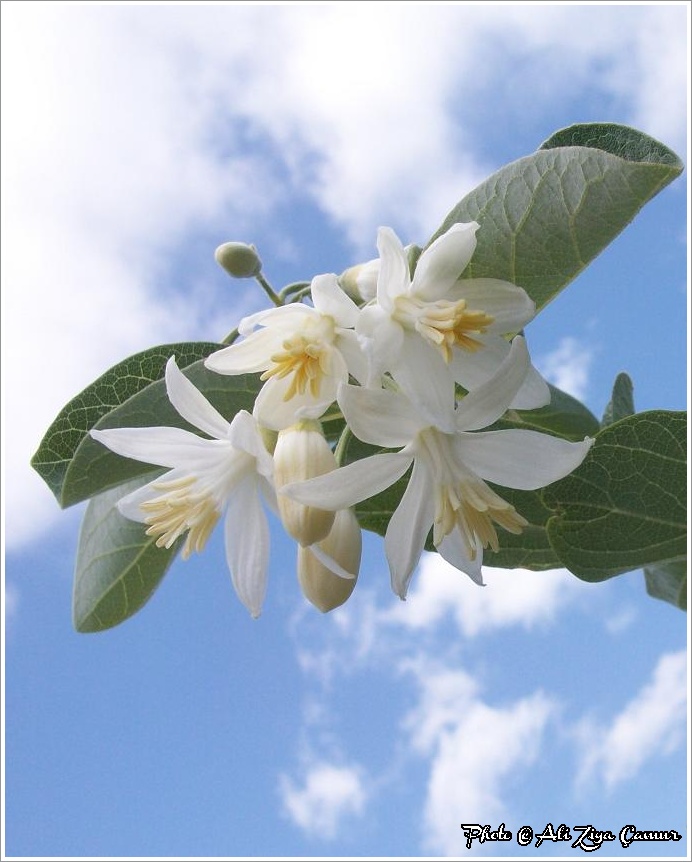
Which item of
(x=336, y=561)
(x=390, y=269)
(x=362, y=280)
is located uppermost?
(x=362, y=280)

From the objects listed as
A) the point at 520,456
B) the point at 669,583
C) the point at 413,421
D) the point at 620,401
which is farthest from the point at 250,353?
the point at 669,583

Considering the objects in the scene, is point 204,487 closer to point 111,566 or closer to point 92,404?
point 92,404

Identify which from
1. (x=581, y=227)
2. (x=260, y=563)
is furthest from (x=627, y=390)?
(x=260, y=563)

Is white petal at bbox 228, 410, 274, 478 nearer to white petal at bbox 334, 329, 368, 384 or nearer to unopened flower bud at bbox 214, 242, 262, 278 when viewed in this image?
white petal at bbox 334, 329, 368, 384

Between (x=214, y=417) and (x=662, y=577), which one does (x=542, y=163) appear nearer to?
(x=214, y=417)

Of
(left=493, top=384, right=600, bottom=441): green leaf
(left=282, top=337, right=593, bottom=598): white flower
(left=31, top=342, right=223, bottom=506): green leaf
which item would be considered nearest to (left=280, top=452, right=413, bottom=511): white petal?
(left=282, top=337, right=593, bottom=598): white flower

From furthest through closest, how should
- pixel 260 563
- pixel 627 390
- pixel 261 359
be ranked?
1. pixel 627 390
2. pixel 260 563
3. pixel 261 359

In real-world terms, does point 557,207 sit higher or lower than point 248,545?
higher
